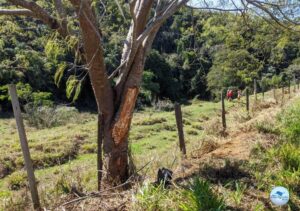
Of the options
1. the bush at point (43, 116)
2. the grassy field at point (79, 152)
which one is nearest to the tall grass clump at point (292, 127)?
the grassy field at point (79, 152)

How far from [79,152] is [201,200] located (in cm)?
1462

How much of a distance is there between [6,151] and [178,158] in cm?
1166

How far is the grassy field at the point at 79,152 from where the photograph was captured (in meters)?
6.92

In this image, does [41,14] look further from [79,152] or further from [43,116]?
[43,116]

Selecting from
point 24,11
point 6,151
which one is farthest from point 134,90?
point 6,151

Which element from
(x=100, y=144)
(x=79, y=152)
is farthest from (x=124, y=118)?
(x=79, y=152)

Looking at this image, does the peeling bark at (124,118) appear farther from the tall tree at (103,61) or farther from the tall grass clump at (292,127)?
the tall grass clump at (292,127)

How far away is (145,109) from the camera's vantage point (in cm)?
3994

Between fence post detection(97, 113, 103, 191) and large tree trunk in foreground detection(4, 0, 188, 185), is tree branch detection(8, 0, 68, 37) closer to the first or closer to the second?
large tree trunk in foreground detection(4, 0, 188, 185)

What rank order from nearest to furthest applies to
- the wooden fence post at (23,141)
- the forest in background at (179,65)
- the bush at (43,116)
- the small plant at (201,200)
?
the small plant at (201,200) → the wooden fence post at (23,141) → the forest in background at (179,65) → the bush at (43,116)

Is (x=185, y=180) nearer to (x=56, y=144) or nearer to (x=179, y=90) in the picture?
(x=56, y=144)

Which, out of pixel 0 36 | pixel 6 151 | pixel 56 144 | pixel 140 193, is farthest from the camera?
pixel 56 144

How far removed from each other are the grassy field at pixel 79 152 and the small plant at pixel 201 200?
1857 millimetres

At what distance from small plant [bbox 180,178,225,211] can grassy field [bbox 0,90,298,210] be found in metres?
1.86
